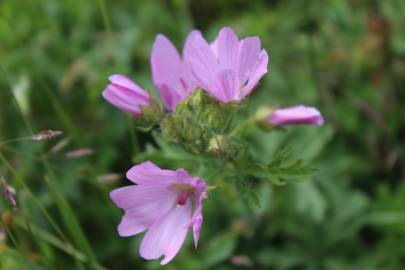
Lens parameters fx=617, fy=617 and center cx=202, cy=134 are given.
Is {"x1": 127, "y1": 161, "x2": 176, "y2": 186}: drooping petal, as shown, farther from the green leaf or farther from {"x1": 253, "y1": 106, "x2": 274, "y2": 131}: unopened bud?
{"x1": 253, "y1": 106, "x2": 274, "y2": 131}: unopened bud

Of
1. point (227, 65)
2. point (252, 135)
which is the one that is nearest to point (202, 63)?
point (227, 65)

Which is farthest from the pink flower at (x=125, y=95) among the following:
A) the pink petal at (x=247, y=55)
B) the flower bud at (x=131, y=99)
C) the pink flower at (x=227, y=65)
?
the pink petal at (x=247, y=55)

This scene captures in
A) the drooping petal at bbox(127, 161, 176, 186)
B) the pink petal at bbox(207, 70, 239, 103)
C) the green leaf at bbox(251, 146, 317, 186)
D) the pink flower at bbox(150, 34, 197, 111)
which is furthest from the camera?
the pink flower at bbox(150, 34, 197, 111)

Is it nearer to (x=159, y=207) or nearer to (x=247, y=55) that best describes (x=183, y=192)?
(x=159, y=207)

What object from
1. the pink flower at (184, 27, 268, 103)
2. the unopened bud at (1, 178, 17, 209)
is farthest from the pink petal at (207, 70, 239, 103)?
the unopened bud at (1, 178, 17, 209)

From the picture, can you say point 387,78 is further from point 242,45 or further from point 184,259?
point 242,45
